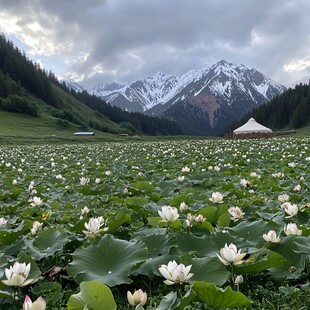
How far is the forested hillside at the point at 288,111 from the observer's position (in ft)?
278

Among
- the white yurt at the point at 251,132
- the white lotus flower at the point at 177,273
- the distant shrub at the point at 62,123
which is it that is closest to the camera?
the white lotus flower at the point at 177,273

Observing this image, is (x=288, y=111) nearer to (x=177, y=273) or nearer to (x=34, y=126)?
(x=34, y=126)

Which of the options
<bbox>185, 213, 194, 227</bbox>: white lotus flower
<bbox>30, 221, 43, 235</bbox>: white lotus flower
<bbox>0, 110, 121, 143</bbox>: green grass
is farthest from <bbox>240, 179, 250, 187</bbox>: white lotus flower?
<bbox>0, 110, 121, 143</bbox>: green grass

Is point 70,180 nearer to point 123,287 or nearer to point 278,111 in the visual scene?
point 123,287

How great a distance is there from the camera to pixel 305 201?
4723 millimetres

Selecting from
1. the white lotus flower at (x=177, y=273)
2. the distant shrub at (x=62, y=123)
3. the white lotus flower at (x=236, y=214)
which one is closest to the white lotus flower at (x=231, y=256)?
the white lotus flower at (x=177, y=273)

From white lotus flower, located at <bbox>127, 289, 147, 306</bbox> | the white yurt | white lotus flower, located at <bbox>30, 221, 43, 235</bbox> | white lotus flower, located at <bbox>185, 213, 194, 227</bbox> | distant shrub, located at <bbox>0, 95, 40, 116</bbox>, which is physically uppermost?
distant shrub, located at <bbox>0, 95, 40, 116</bbox>

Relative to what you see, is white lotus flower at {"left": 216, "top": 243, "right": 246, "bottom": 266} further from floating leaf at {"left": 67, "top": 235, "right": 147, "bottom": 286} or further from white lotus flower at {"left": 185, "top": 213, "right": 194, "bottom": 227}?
white lotus flower at {"left": 185, "top": 213, "right": 194, "bottom": 227}

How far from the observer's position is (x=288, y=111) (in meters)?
93.9

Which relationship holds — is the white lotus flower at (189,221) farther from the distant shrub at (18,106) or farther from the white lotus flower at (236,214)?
the distant shrub at (18,106)

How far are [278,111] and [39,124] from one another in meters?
59.6

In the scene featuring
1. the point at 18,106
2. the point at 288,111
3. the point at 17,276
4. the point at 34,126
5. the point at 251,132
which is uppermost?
the point at 288,111

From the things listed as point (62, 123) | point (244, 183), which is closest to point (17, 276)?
point (244, 183)

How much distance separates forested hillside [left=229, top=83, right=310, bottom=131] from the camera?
8462cm
